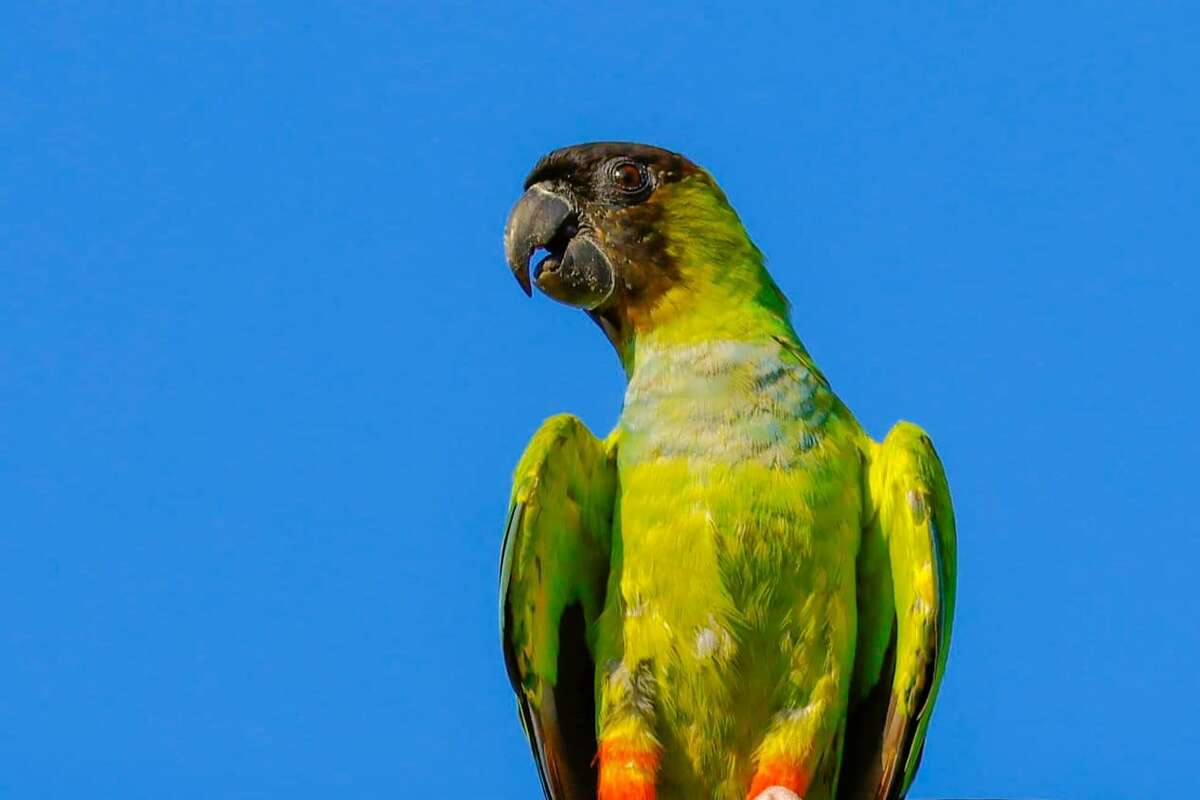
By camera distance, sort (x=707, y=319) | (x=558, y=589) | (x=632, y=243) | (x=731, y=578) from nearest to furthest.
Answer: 1. (x=731, y=578)
2. (x=558, y=589)
3. (x=707, y=319)
4. (x=632, y=243)

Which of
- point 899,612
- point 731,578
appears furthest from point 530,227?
point 899,612

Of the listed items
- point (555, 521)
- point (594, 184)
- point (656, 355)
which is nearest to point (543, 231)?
point (594, 184)

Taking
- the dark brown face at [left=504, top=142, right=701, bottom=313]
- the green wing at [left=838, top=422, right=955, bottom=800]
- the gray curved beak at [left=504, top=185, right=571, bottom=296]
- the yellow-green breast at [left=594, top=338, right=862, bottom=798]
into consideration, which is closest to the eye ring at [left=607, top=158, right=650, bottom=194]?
the dark brown face at [left=504, top=142, right=701, bottom=313]

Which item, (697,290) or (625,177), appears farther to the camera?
(625,177)

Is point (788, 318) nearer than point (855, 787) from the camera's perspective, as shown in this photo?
No

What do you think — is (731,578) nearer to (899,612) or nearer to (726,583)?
(726,583)

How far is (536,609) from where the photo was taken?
251 inches

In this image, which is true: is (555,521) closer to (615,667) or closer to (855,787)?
(615,667)

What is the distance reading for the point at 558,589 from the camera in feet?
21.2

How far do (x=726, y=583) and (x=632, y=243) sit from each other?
64.5 inches

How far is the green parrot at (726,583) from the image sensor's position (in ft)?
20.1

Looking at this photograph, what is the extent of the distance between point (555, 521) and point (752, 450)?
0.86 meters

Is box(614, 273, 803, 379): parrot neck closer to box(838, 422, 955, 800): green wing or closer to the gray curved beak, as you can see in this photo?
the gray curved beak

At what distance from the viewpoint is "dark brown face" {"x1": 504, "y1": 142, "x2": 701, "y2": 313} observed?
6.84 meters
